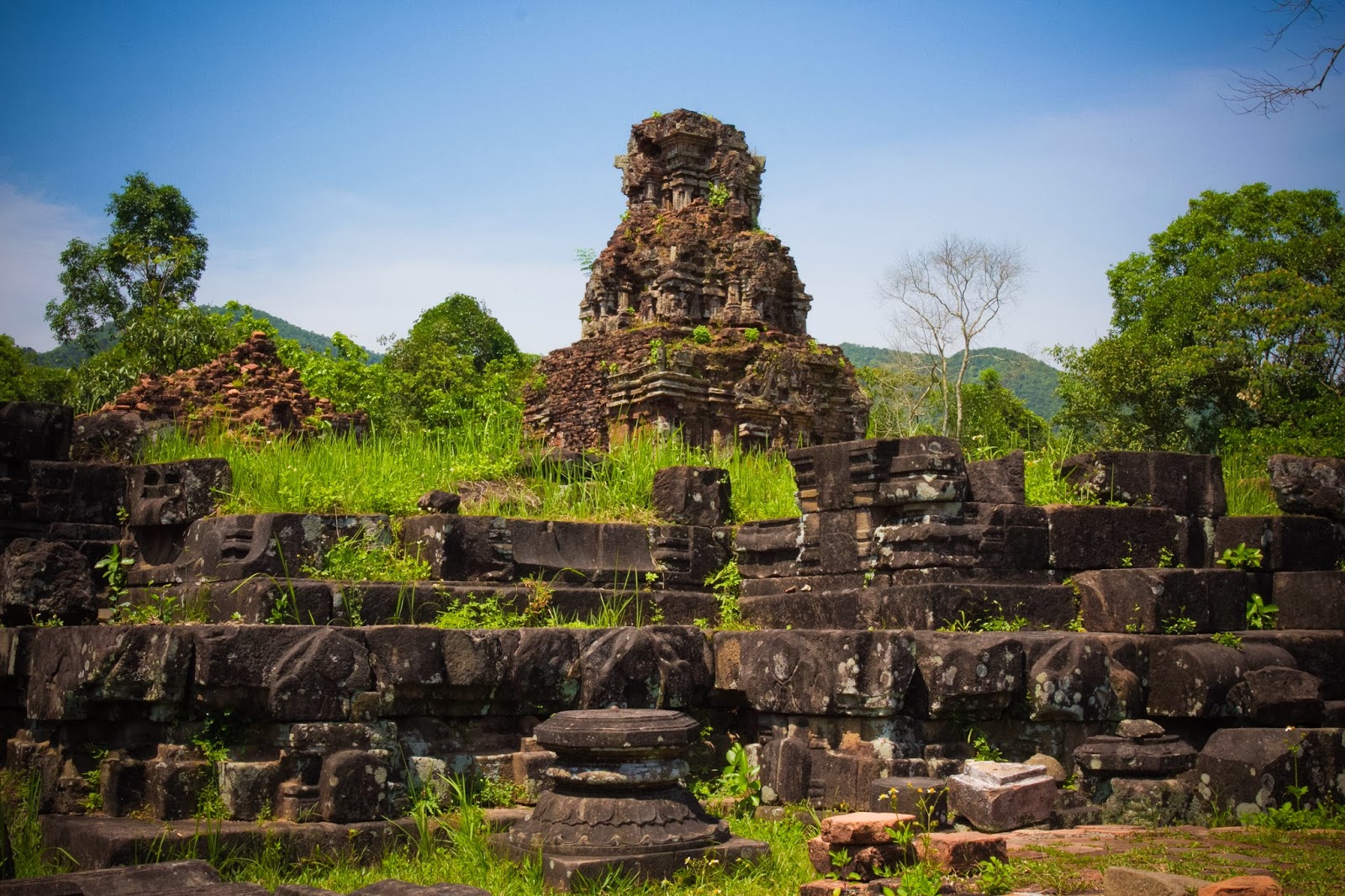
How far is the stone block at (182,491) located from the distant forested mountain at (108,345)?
1473 centimetres

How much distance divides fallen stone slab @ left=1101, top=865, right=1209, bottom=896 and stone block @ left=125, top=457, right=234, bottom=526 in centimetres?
560

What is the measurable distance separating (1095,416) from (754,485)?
59.1 feet

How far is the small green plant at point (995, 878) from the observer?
201 inches

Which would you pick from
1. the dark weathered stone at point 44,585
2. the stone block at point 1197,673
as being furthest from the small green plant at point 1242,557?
the dark weathered stone at point 44,585

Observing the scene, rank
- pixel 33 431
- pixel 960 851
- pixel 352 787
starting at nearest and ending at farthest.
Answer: pixel 960 851 < pixel 352 787 < pixel 33 431

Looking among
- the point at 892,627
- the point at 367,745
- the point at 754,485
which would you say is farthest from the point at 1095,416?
the point at 367,745

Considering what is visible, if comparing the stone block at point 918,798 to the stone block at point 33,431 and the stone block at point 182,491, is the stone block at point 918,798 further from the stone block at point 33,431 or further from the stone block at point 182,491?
the stone block at point 33,431

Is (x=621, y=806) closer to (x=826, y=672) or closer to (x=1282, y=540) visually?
(x=826, y=672)

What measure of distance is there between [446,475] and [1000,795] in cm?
455

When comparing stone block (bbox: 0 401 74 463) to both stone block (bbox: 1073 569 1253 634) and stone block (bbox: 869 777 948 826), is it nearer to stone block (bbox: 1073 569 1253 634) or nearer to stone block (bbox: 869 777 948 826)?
stone block (bbox: 869 777 948 826)

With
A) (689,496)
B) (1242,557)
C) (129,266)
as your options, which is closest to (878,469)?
(689,496)

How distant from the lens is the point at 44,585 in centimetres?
743

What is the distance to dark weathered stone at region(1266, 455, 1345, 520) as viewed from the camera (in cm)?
839

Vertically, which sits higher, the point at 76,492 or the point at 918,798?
the point at 76,492
